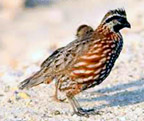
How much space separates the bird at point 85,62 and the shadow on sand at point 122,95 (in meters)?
0.68

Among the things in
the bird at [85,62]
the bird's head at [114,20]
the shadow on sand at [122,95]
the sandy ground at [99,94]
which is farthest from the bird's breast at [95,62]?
the shadow on sand at [122,95]

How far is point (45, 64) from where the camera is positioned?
12039 mm

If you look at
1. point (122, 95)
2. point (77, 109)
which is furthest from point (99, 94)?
point (77, 109)

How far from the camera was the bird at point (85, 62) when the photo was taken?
1154 cm

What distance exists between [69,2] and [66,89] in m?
19.6

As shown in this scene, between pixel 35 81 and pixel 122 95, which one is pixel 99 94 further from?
pixel 35 81

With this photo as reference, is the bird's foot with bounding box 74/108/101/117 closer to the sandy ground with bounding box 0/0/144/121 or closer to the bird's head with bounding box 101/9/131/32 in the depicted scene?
the sandy ground with bounding box 0/0/144/121

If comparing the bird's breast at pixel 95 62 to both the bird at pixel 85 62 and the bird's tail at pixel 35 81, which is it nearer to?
the bird at pixel 85 62

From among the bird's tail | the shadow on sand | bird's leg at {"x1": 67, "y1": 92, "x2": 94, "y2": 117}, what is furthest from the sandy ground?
the bird's tail

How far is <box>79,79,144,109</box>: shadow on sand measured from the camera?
40.4ft

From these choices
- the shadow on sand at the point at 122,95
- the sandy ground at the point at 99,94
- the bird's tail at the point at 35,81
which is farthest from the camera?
the shadow on sand at the point at 122,95

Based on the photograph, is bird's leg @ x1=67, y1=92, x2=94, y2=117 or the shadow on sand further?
the shadow on sand

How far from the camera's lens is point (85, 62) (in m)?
11.6

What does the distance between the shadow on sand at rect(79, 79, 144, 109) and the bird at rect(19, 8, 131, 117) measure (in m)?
0.68
